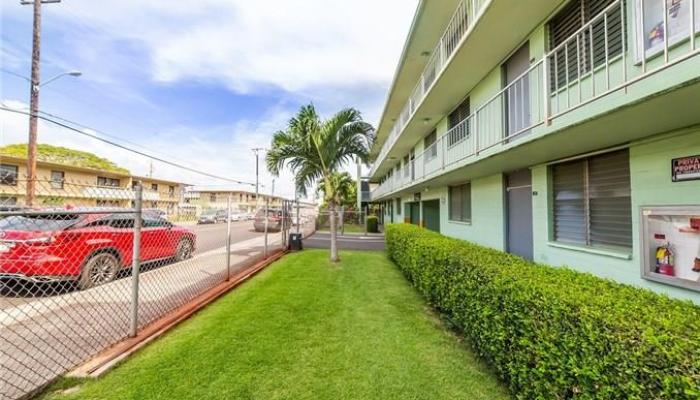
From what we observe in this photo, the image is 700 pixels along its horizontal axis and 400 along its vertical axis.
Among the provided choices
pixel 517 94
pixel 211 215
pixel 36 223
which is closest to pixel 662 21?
pixel 517 94

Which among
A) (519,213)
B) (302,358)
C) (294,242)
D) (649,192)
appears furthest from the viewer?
(294,242)

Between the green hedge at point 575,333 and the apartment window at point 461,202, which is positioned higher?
the apartment window at point 461,202

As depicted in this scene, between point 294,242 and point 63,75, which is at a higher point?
point 63,75

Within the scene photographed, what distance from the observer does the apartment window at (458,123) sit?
9.56 m

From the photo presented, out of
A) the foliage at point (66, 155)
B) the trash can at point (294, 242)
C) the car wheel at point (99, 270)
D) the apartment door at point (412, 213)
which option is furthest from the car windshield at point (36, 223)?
the foliage at point (66, 155)

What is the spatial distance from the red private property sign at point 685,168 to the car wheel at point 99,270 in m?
9.02

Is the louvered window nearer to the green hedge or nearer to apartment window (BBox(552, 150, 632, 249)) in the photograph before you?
apartment window (BBox(552, 150, 632, 249))

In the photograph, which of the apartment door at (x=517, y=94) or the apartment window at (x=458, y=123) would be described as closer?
the apartment door at (x=517, y=94)

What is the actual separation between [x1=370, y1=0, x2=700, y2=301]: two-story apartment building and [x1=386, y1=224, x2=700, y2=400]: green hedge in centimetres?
170

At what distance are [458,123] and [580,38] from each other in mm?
5255

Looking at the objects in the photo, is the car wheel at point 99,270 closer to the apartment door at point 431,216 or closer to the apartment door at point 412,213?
the apartment door at point 431,216

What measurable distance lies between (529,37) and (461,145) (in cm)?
354

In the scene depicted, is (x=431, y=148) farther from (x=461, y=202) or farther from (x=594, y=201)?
(x=594, y=201)

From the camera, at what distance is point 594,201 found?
16.6ft
